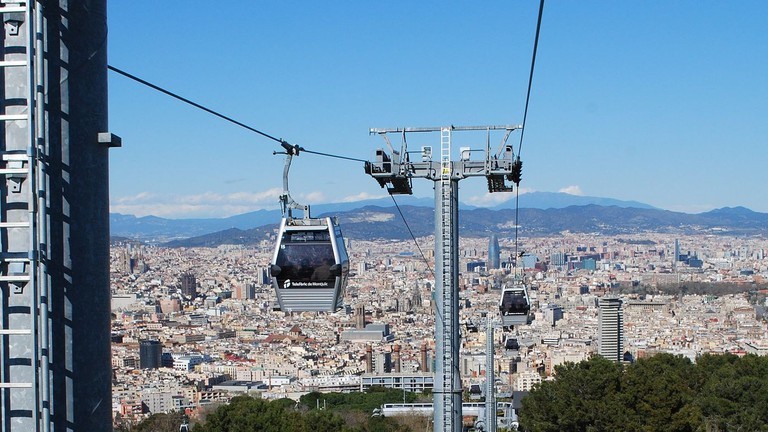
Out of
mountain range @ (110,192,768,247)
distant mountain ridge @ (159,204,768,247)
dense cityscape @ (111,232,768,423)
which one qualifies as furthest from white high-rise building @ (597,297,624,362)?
mountain range @ (110,192,768,247)

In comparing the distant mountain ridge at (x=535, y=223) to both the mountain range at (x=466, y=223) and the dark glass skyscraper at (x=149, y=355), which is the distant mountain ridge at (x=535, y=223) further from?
the dark glass skyscraper at (x=149, y=355)

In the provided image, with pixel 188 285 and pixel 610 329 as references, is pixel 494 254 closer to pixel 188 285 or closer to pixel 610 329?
pixel 188 285

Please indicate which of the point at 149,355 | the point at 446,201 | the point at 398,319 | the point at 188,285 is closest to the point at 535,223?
the point at 188,285

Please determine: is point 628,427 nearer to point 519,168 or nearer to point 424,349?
point 519,168

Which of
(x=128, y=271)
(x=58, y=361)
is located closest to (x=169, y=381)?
(x=58, y=361)

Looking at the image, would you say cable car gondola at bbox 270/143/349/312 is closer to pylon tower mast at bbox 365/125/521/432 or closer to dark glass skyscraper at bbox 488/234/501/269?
pylon tower mast at bbox 365/125/521/432

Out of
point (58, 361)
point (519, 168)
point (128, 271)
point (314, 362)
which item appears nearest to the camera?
point (58, 361)

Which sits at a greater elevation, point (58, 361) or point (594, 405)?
point (58, 361)
